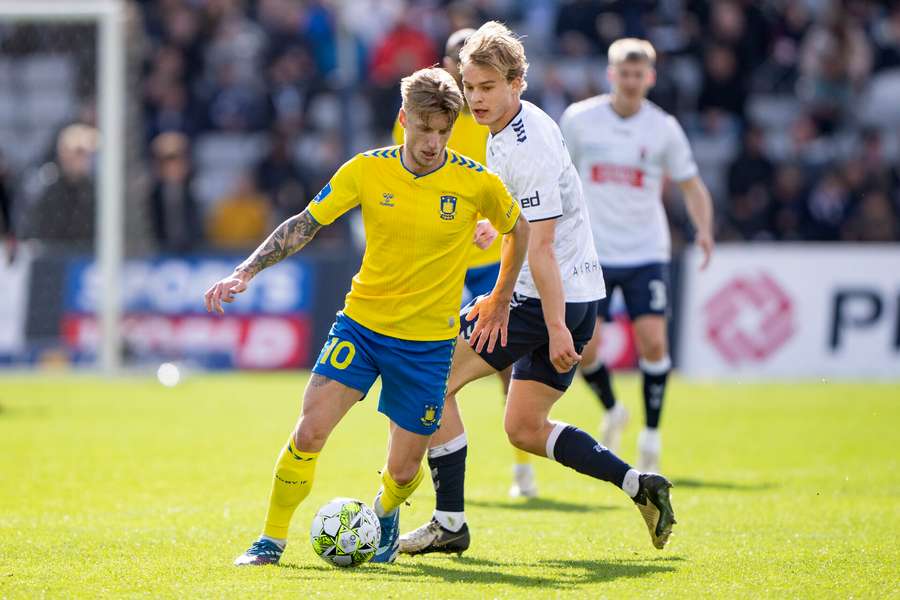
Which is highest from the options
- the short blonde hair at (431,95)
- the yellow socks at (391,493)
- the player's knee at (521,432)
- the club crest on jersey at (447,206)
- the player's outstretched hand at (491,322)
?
the short blonde hair at (431,95)

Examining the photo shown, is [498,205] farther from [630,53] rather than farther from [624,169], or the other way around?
[624,169]

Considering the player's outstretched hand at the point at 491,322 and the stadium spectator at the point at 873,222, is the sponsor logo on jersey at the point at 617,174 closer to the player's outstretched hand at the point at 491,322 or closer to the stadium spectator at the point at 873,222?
the player's outstretched hand at the point at 491,322

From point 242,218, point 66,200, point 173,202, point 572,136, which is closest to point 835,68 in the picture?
point 242,218

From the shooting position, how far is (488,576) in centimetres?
592

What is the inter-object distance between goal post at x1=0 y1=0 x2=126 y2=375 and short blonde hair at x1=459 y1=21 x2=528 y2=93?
32.7 feet

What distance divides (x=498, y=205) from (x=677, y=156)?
359 cm

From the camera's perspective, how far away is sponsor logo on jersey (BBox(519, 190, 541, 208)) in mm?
6254

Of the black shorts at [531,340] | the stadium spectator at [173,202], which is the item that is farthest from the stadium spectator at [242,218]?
the black shorts at [531,340]

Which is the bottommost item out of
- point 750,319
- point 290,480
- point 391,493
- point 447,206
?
point 391,493

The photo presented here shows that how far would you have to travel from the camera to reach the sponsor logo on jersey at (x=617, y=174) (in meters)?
9.38

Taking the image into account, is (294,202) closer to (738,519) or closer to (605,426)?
(605,426)

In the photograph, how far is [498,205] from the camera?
6082 millimetres

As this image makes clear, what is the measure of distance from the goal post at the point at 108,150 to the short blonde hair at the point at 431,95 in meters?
A: 10.2

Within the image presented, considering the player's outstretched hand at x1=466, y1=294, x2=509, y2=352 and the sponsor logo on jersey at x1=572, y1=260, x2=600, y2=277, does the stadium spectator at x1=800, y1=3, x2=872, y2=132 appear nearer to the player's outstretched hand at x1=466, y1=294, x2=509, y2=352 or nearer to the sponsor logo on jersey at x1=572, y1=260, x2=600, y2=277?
the sponsor logo on jersey at x1=572, y1=260, x2=600, y2=277
